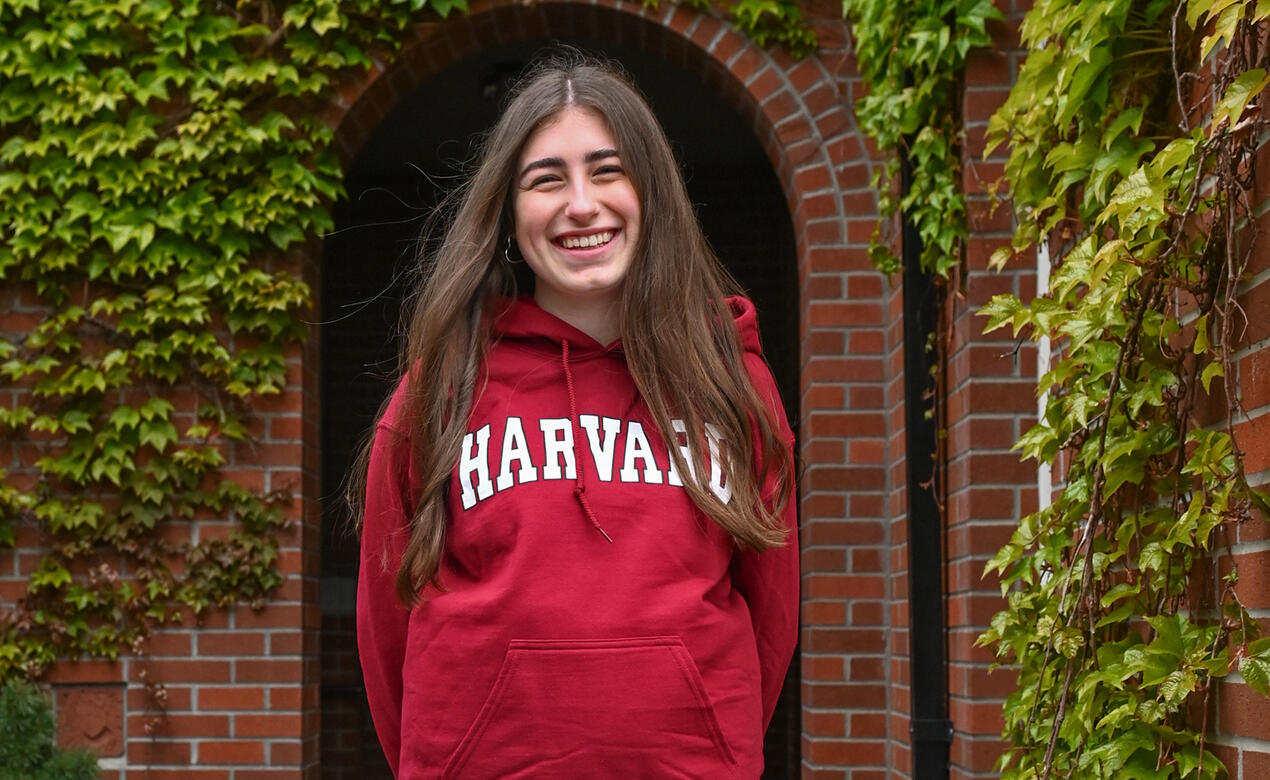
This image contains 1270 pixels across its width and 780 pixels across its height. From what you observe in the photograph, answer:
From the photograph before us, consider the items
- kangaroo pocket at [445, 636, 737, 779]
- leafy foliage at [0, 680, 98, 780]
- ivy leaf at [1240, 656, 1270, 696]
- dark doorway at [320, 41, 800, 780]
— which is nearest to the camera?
ivy leaf at [1240, 656, 1270, 696]

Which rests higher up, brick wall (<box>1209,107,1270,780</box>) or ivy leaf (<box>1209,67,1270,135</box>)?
ivy leaf (<box>1209,67,1270,135</box>)

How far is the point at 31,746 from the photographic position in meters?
4.18

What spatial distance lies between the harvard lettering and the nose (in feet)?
0.88

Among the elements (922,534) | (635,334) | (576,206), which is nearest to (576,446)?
(635,334)

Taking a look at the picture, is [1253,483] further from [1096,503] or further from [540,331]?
[540,331]

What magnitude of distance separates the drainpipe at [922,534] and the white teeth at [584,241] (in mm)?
1947

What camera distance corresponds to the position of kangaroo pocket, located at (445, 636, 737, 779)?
1790mm

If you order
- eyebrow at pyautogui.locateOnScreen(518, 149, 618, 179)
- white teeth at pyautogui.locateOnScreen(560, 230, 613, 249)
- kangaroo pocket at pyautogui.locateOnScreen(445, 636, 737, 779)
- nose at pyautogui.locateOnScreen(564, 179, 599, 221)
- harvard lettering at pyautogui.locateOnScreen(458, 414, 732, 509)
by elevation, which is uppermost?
eyebrow at pyautogui.locateOnScreen(518, 149, 618, 179)

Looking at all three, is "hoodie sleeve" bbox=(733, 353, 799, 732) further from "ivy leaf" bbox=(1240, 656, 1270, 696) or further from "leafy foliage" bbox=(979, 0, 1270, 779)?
"ivy leaf" bbox=(1240, 656, 1270, 696)

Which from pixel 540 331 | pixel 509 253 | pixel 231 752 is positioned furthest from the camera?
pixel 231 752

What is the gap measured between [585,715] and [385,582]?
1.38 feet

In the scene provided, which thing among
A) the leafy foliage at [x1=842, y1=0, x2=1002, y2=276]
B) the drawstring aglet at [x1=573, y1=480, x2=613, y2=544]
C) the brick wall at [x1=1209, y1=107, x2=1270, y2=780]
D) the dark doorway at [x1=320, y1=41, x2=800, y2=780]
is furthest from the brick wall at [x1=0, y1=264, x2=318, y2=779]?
the brick wall at [x1=1209, y1=107, x2=1270, y2=780]

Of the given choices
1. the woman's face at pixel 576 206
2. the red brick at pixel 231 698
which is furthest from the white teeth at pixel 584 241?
the red brick at pixel 231 698

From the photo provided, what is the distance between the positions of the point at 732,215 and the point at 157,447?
154 inches
